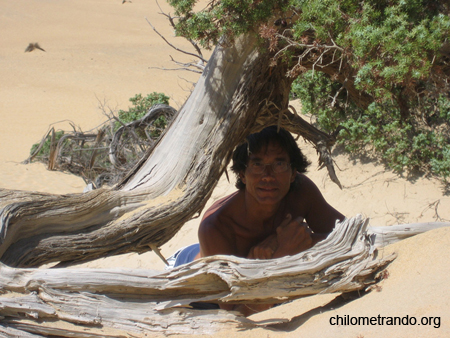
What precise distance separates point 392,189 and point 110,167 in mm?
5181

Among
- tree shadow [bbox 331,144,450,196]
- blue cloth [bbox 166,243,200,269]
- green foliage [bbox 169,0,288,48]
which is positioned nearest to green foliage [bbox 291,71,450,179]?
tree shadow [bbox 331,144,450,196]

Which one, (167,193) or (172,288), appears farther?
(167,193)

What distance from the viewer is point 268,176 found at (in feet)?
10.1

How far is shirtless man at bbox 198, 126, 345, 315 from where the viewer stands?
3047 millimetres

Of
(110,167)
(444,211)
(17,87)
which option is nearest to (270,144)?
(444,211)

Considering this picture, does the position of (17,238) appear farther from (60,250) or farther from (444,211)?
(444,211)

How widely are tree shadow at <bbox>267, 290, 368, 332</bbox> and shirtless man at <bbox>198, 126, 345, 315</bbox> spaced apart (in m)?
0.58

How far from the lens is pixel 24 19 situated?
30641 mm

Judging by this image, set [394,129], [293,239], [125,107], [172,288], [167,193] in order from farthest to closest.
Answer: [125,107] → [394,129] → [167,193] → [293,239] → [172,288]

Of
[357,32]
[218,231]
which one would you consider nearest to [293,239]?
[218,231]

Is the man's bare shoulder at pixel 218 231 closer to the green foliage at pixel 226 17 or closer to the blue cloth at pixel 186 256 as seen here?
the blue cloth at pixel 186 256

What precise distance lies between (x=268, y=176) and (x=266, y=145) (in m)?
0.22

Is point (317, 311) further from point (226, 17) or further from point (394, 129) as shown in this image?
point (394, 129)

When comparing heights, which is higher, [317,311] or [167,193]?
[167,193]
